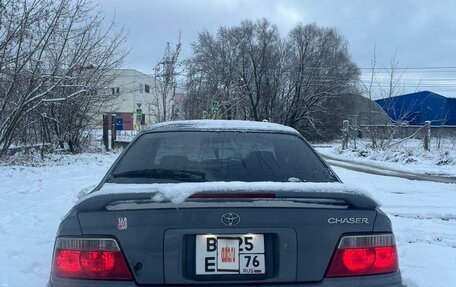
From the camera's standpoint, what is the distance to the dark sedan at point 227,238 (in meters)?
2.34

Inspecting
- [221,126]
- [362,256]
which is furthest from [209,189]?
[221,126]

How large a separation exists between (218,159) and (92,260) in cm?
128

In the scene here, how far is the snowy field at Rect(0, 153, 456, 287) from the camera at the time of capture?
4.58 meters

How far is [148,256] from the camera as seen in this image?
2.34m

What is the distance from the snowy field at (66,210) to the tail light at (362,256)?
2059 millimetres

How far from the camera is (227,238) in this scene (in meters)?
2.35

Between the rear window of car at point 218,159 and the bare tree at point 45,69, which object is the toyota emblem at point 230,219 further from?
the bare tree at point 45,69

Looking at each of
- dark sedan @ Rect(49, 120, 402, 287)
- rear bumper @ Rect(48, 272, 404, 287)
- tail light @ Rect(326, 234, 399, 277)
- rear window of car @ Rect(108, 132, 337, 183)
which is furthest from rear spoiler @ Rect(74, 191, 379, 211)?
rear window of car @ Rect(108, 132, 337, 183)

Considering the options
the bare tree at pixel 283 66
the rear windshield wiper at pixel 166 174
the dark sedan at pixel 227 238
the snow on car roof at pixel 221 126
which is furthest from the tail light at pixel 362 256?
the bare tree at pixel 283 66

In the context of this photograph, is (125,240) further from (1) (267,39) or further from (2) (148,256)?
→ (1) (267,39)

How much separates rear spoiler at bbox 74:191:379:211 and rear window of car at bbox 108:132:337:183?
0.55m

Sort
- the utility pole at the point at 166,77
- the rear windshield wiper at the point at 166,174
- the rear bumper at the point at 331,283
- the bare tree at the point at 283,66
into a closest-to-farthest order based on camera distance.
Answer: the rear bumper at the point at 331,283, the rear windshield wiper at the point at 166,174, the utility pole at the point at 166,77, the bare tree at the point at 283,66

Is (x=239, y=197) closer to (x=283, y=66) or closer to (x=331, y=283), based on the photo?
(x=331, y=283)

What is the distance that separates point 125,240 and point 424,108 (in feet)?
163
